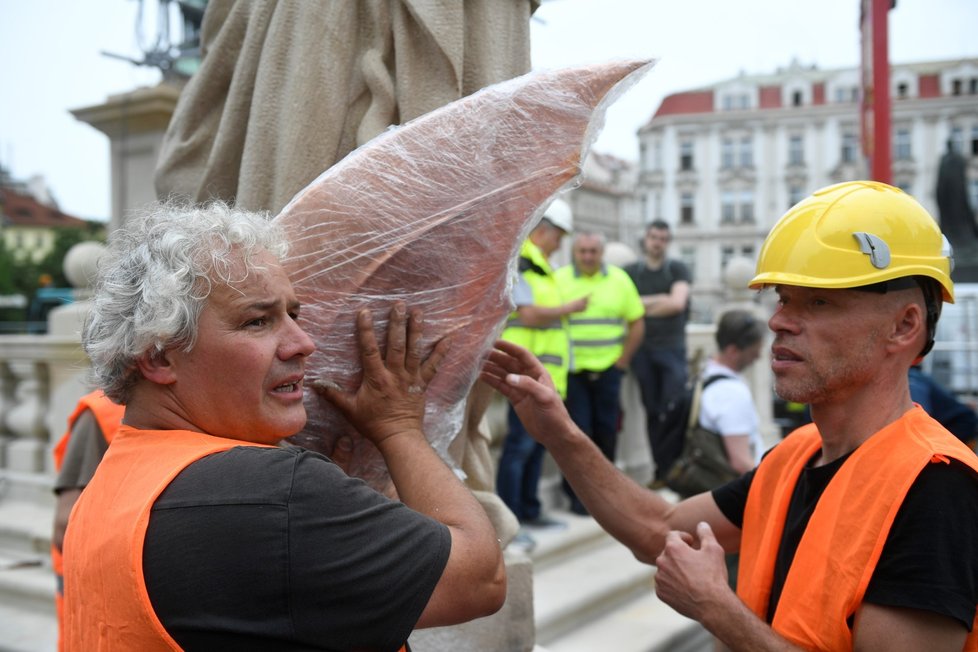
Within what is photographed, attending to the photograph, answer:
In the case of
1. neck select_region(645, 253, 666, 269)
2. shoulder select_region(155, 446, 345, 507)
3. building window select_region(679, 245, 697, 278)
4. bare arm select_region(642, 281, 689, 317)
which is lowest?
shoulder select_region(155, 446, 345, 507)

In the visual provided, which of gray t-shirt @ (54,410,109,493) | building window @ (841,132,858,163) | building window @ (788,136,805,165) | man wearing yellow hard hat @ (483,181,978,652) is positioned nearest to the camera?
man wearing yellow hard hat @ (483,181,978,652)

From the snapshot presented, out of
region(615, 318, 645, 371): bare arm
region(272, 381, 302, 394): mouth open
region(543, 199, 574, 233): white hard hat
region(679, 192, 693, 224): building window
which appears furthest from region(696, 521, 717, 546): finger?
region(679, 192, 693, 224): building window

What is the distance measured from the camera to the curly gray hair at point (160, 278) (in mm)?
1281

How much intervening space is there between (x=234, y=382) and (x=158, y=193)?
3.68 feet

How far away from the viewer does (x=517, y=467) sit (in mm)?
4648

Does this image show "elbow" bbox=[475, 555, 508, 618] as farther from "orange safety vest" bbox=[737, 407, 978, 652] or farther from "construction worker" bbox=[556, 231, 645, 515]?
"construction worker" bbox=[556, 231, 645, 515]

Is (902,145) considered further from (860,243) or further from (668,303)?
(860,243)

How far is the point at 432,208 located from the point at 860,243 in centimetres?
77

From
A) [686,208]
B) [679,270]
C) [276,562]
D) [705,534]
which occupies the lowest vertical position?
[705,534]

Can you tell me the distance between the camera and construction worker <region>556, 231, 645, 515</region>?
530cm

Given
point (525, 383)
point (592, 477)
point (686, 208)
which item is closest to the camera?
point (525, 383)

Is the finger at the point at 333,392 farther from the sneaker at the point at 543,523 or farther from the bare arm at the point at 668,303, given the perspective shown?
the bare arm at the point at 668,303

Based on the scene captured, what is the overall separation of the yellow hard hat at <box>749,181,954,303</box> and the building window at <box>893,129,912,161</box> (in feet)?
206

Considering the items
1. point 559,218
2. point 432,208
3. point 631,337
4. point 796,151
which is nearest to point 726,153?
point 796,151
